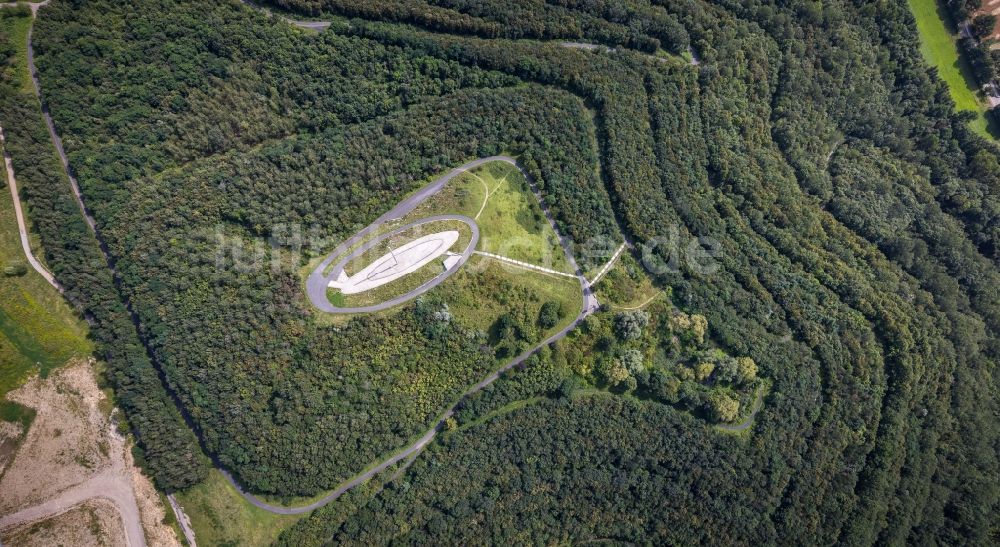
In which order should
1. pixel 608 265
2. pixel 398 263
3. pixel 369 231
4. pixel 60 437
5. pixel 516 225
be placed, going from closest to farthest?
pixel 60 437, pixel 398 263, pixel 369 231, pixel 516 225, pixel 608 265

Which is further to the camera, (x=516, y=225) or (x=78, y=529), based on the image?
Answer: (x=516, y=225)

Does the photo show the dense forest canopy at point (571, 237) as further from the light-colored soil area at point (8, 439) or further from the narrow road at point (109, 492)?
the light-colored soil area at point (8, 439)

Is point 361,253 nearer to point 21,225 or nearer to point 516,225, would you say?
point 516,225

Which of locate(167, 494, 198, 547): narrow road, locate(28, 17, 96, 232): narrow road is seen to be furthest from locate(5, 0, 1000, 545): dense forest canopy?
locate(167, 494, 198, 547): narrow road

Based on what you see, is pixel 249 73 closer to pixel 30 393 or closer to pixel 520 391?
pixel 30 393

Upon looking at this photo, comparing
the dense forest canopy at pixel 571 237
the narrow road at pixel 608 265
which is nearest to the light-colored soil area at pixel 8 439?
the dense forest canopy at pixel 571 237

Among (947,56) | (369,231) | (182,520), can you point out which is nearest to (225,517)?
(182,520)
